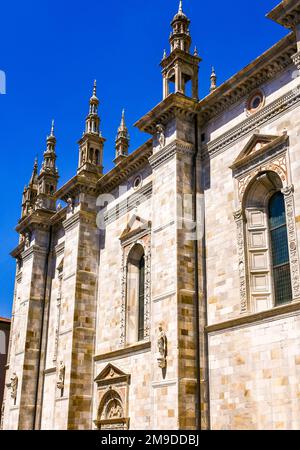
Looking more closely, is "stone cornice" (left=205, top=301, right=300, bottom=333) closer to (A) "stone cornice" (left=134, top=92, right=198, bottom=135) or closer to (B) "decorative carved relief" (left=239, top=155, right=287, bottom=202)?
(B) "decorative carved relief" (left=239, top=155, right=287, bottom=202)

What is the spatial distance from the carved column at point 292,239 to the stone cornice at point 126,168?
852 cm

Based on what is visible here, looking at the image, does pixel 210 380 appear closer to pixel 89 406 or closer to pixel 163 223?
pixel 163 223

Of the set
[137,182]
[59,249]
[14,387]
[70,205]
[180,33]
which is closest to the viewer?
[180,33]

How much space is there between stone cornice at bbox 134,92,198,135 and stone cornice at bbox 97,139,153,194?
1.82m

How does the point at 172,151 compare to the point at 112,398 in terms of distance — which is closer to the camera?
the point at 172,151

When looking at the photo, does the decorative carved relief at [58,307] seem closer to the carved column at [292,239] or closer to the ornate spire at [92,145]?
the ornate spire at [92,145]

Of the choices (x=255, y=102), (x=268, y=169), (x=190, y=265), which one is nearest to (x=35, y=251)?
(x=190, y=265)

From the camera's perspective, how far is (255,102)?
64.6ft

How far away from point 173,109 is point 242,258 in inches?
260

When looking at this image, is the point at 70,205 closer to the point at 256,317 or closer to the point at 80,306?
the point at 80,306

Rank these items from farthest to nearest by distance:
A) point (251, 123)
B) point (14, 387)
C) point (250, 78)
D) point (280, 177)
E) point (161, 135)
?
1. point (14, 387)
2. point (161, 135)
3. point (250, 78)
4. point (251, 123)
5. point (280, 177)

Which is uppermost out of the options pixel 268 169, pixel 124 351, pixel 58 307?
pixel 268 169

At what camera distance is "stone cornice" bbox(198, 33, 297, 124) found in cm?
1831

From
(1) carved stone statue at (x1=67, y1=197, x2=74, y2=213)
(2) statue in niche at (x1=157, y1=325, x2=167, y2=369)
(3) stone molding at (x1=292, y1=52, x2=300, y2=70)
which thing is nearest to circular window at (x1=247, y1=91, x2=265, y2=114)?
(3) stone molding at (x1=292, y1=52, x2=300, y2=70)
